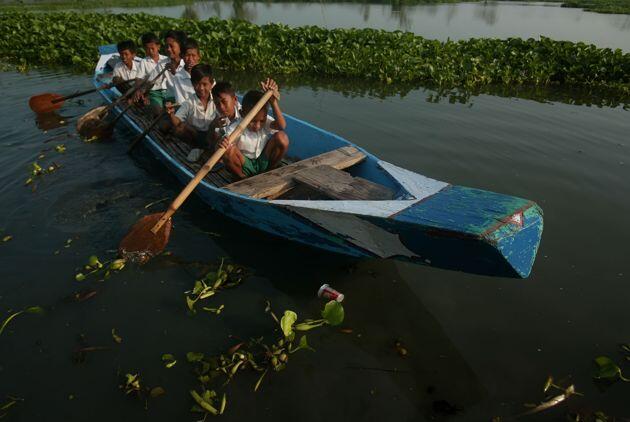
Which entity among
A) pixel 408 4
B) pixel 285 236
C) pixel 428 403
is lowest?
pixel 428 403

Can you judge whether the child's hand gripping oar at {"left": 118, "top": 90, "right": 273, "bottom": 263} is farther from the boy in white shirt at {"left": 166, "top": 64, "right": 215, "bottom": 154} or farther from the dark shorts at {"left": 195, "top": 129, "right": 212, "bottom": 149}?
the dark shorts at {"left": 195, "top": 129, "right": 212, "bottom": 149}

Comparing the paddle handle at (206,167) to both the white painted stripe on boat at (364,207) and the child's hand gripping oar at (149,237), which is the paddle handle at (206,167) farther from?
the white painted stripe on boat at (364,207)

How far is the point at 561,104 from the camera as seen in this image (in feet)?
26.3

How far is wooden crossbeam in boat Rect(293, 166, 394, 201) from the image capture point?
3.27m

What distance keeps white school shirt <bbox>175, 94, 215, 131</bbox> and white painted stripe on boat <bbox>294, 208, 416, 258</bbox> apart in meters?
2.50

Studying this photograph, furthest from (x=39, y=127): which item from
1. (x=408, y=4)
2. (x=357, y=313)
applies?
(x=408, y=4)

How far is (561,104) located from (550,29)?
12.8 metres

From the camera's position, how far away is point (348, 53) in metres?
10.0

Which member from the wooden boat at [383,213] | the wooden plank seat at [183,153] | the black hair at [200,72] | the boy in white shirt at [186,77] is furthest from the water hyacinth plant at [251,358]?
the boy in white shirt at [186,77]

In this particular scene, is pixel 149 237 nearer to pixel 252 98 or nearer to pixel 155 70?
pixel 252 98

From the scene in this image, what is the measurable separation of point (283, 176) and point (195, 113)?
1.77m

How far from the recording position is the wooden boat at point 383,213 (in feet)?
7.34

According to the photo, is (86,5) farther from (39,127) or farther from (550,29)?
(550,29)

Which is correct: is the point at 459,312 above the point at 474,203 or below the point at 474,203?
below
